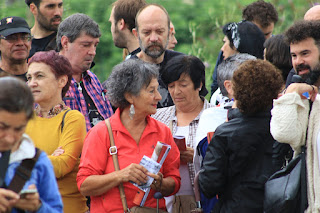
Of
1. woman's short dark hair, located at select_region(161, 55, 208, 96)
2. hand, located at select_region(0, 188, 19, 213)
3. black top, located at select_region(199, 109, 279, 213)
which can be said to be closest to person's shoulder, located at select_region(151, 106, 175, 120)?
woman's short dark hair, located at select_region(161, 55, 208, 96)

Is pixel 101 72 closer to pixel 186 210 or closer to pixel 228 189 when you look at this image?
pixel 186 210

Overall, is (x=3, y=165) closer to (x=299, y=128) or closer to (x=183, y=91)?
(x=299, y=128)

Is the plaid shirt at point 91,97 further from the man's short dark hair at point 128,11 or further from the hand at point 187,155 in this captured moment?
→ the man's short dark hair at point 128,11

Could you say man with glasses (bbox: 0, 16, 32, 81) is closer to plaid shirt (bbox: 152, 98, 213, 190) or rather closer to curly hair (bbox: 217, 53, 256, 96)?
plaid shirt (bbox: 152, 98, 213, 190)

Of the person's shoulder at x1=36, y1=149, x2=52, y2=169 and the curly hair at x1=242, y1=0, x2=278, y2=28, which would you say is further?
the curly hair at x1=242, y1=0, x2=278, y2=28

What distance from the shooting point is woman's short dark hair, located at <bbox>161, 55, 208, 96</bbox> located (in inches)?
211

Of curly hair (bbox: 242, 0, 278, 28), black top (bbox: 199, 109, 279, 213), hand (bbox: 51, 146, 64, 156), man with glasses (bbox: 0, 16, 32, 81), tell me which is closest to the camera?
black top (bbox: 199, 109, 279, 213)

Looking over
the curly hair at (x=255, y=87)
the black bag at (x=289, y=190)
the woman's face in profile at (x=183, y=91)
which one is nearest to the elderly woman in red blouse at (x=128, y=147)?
the woman's face in profile at (x=183, y=91)

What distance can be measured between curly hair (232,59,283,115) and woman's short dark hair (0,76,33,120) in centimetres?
176

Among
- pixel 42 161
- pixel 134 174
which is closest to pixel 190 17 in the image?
pixel 134 174

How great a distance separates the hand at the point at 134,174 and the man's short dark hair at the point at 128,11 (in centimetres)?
266

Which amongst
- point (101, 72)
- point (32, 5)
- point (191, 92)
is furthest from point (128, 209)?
point (101, 72)

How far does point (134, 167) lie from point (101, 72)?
6.64 meters

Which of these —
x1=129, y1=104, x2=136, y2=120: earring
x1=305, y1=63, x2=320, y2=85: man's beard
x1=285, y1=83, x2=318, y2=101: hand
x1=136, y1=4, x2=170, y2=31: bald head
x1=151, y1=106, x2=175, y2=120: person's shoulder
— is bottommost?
x1=151, y1=106, x2=175, y2=120: person's shoulder
